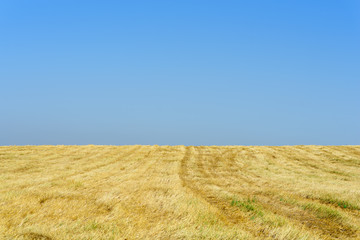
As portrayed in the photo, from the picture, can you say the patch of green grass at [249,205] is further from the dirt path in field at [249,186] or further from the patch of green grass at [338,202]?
the patch of green grass at [338,202]

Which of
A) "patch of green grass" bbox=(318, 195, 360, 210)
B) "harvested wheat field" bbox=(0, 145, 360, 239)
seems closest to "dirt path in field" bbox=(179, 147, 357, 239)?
"harvested wheat field" bbox=(0, 145, 360, 239)

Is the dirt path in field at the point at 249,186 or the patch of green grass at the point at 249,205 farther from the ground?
the patch of green grass at the point at 249,205

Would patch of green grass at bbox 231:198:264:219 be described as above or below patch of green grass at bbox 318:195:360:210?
above

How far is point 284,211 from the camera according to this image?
30.1 ft

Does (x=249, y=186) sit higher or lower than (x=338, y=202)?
lower

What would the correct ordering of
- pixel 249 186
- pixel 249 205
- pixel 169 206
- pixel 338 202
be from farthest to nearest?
pixel 249 186, pixel 338 202, pixel 249 205, pixel 169 206

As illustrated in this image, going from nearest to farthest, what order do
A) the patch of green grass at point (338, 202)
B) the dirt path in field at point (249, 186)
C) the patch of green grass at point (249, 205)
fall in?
the dirt path in field at point (249, 186) < the patch of green grass at point (249, 205) < the patch of green grass at point (338, 202)

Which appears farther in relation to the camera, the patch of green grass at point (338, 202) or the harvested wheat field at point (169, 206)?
the patch of green grass at point (338, 202)

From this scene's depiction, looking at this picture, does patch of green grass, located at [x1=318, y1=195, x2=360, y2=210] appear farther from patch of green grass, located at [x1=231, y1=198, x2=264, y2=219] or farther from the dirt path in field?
patch of green grass, located at [x1=231, y1=198, x2=264, y2=219]

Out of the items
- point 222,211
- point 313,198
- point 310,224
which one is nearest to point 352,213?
point 313,198

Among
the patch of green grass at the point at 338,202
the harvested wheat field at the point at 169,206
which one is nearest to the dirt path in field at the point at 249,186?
the harvested wheat field at the point at 169,206

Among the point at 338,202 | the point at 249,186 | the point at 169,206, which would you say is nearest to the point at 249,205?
the point at 169,206

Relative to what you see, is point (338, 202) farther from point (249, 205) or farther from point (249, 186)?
point (249, 186)

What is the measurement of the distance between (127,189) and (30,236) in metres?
5.63
